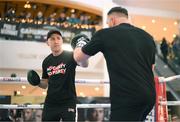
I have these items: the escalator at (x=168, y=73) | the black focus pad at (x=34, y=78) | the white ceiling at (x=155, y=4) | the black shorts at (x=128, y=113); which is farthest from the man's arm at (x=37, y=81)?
the white ceiling at (x=155, y=4)

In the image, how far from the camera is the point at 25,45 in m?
11.8

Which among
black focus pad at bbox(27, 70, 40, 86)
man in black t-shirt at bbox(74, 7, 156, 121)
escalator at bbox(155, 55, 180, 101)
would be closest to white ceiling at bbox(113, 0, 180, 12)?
escalator at bbox(155, 55, 180, 101)

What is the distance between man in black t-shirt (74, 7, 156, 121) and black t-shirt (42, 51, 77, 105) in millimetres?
674

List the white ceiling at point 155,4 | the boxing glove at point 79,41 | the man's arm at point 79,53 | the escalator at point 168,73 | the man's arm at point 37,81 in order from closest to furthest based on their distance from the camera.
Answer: the man's arm at point 79,53 → the boxing glove at point 79,41 → the man's arm at point 37,81 → the escalator at point 168,73 → the white ceiling at point 155,4

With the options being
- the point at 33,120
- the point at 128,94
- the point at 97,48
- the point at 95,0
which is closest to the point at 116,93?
the point at 128,94

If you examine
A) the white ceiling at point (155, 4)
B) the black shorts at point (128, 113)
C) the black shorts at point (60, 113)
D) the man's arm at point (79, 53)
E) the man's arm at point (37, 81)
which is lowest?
the black shorts at point (60, 113)

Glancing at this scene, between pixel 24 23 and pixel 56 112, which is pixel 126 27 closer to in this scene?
pixel 56 112

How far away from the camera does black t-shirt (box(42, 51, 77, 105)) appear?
9.34 ft

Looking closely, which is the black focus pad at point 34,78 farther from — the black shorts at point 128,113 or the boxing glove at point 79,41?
the black shorts at point 128,113

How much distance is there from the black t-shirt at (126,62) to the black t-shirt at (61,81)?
729mm

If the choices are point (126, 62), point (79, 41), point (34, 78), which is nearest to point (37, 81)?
point (34, 78)

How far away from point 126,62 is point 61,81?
905 mm

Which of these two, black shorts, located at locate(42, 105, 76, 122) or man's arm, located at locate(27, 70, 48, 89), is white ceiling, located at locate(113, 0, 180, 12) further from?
black shorts, located at locate(42, 105, 76, 122)

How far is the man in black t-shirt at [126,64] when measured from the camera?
2.08 meters
